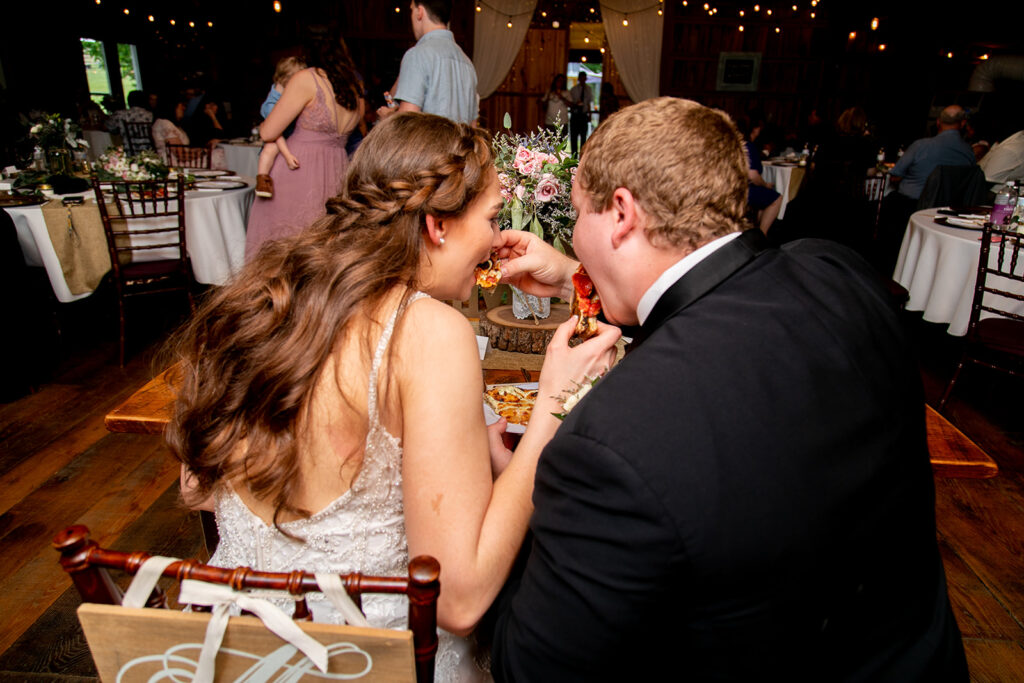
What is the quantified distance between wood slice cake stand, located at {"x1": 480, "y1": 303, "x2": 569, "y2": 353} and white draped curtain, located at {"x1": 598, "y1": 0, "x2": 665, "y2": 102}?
31.3 feet

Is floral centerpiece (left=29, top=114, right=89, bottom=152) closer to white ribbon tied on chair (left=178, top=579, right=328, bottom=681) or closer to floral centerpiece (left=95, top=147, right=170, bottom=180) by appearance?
floral centerpiece (left=95, top=147, right=170, bottom=180)

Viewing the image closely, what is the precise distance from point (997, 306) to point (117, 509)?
170 inches

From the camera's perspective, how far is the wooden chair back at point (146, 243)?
3.60m

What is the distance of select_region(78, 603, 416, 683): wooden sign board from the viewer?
67cm

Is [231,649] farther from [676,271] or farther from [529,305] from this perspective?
[529,305]

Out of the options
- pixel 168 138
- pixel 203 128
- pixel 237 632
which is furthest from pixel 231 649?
pixel 203 128

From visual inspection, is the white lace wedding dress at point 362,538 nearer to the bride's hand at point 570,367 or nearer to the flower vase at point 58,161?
the bride's hand at point 570,367

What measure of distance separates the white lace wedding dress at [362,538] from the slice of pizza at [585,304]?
1.33 feet

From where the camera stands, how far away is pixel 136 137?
9688mm

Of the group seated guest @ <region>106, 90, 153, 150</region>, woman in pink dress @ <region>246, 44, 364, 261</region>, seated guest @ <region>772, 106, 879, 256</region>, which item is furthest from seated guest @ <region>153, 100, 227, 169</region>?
→ seated guest @ <region>772, 106, 879, 256</region>

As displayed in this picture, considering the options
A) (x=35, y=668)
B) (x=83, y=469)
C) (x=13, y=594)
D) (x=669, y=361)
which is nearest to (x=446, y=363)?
(x=669, y=361)

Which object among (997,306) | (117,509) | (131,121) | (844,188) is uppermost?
(131,121)

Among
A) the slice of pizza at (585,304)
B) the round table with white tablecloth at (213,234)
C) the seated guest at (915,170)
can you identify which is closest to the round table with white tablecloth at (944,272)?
the seated guest at (915,170)

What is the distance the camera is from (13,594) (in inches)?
81.7
